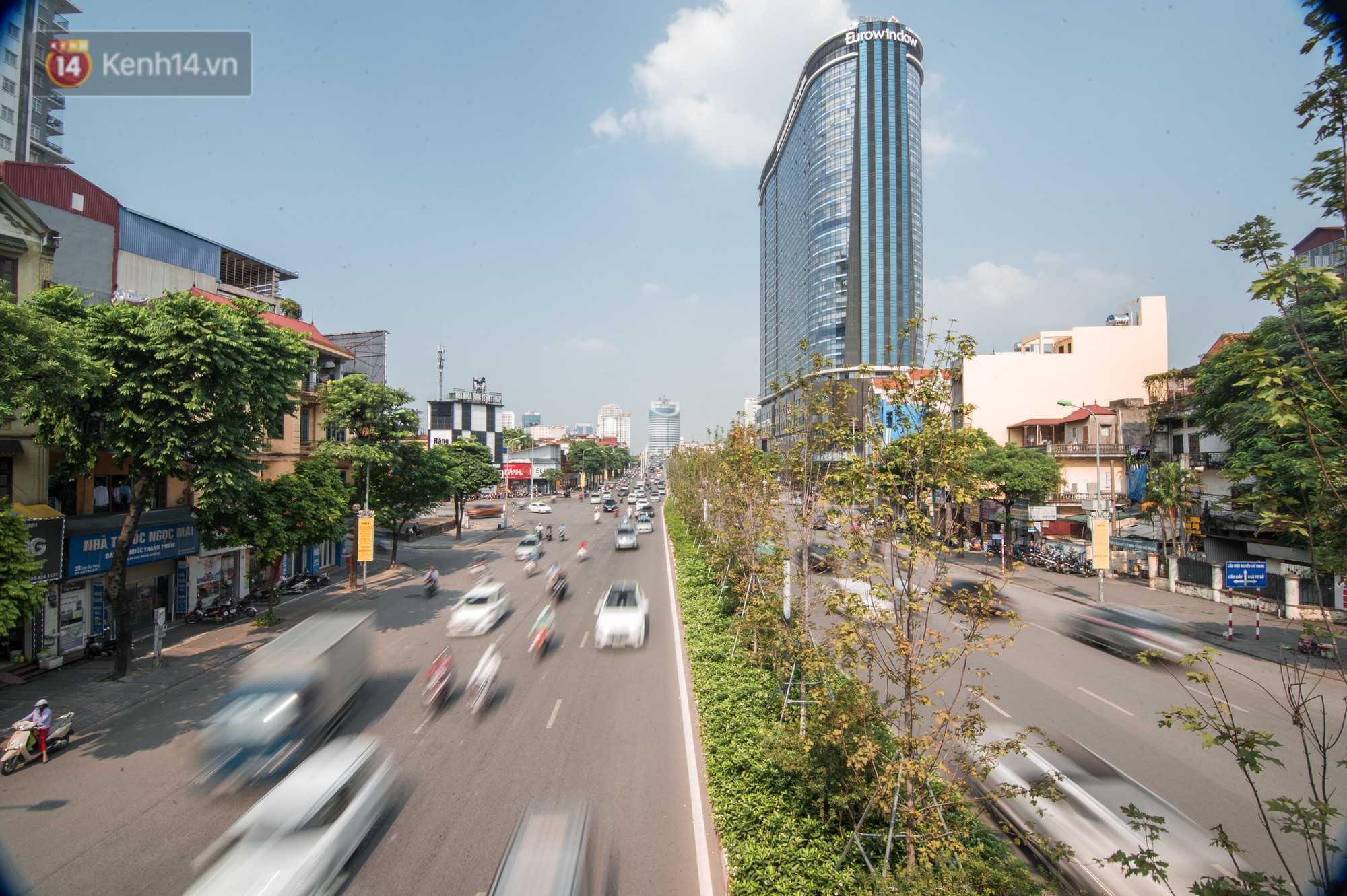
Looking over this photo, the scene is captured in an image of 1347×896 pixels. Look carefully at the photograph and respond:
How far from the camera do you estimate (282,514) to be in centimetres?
2100

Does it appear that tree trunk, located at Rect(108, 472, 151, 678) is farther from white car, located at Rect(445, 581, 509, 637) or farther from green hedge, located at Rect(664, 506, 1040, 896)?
green hedge, located at Rect(664, 506, 1040, 896)

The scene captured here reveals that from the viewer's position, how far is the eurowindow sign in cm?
9919

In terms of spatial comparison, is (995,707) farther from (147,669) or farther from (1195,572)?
(147,669)

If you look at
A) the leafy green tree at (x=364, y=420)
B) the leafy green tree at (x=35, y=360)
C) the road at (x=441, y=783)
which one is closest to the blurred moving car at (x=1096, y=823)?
the road at (x=441, y=783)

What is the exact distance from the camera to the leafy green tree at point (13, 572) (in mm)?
10922

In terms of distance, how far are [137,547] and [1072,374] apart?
55598mm

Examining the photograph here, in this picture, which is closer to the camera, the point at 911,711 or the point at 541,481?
the point at 911,711

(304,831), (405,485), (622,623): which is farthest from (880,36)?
(304,831)

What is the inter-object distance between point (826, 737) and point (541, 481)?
9031 cm

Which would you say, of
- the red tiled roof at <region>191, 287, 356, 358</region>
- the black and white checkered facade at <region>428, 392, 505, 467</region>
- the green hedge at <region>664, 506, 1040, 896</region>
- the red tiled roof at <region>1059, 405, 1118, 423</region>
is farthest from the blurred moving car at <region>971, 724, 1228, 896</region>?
the black and white checkered facade at <region>428, 392, 505, 467</region>

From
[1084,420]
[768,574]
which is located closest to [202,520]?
[768,574]

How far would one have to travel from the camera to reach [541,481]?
94188 millimetres

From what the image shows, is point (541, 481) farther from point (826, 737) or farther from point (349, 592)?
point (826, 737)

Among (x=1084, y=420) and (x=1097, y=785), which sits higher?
(x=1084, y=420)
